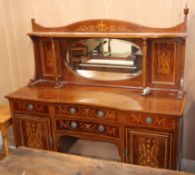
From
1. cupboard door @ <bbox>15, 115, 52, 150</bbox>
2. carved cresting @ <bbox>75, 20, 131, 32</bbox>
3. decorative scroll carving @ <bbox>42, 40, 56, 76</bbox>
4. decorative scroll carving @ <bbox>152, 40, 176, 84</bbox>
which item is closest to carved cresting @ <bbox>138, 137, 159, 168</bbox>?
decorative scroll carving @ <bbox>152, 40, 176, 84</bbox>

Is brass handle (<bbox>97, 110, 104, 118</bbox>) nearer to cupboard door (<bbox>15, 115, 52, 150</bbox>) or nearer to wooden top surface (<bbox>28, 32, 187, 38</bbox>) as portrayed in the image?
cupboard door (<bbox>15, 115, 52, 150</bbox>)

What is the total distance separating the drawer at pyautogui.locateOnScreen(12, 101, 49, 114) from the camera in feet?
7.72

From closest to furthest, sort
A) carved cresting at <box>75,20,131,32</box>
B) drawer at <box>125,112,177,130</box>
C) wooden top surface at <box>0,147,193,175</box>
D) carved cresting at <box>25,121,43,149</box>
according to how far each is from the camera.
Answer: wooden top surface at <box>0,147,193,175</box>
drawer at <box>125,112,177,130</box>
carved cresting at <box>75,20,131,32</box>
carved cresting at <box>25,121,43,149</box>

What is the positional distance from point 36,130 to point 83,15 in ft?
3.61

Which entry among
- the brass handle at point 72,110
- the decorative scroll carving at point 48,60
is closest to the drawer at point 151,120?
the brass handle at point 72,110

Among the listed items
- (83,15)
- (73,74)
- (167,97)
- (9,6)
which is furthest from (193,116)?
(9,6)

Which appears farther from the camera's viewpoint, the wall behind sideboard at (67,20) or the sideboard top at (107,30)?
the wall behind sideboard at (67,20)

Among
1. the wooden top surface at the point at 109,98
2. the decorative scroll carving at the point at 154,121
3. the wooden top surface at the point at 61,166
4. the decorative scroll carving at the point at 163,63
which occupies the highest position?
the decorative scroll carving at the point at 163,63

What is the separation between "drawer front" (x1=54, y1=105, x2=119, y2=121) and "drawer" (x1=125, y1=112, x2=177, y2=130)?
0.12 m

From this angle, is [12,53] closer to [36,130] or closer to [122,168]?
[36,130]

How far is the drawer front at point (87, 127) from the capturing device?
221 cm

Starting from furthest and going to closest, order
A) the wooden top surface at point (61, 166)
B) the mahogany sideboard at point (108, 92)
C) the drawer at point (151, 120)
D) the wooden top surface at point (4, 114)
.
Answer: the wooden top surface at point (4, 114), the mahogany sideboard at point (108, 92), the drawer at point (151, 120), the wooden top surface at point (61, 166)

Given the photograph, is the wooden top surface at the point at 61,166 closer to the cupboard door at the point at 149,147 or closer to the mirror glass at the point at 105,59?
the cupboard door at the point at 149,147

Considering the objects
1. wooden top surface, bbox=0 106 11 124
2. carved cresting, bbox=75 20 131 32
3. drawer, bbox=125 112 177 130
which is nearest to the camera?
drawer, bbox=125 112 177 130
